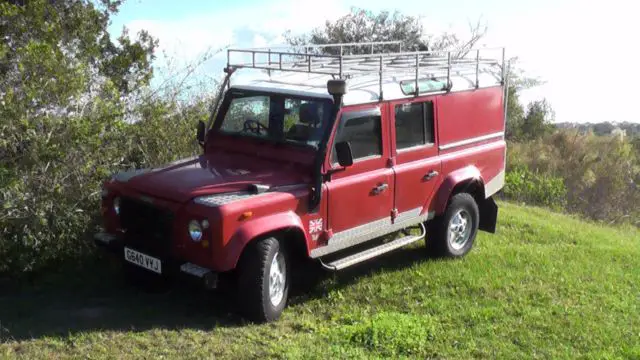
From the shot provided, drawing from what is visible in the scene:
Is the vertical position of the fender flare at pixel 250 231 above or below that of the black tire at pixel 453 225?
above

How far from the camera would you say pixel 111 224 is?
6191 millimetres

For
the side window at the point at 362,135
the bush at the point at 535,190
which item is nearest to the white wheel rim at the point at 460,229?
the side window at the point at 362,135

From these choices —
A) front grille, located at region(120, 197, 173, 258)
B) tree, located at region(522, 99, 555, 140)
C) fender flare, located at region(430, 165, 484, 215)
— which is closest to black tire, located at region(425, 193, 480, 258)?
fender flare, located at region(430, 165, 484, 215)

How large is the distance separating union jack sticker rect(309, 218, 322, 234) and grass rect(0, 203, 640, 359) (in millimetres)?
746

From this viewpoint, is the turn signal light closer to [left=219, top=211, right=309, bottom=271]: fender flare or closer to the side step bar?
[left=219, top=211, right=309, bottom=271]: fender flare

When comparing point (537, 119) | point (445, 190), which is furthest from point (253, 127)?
point (537, 119)

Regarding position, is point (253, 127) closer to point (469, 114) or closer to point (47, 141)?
point (47, 141)

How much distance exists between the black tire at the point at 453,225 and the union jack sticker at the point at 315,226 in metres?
1.86

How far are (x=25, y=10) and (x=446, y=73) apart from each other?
4504 millimetres

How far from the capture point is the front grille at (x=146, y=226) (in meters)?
5.72

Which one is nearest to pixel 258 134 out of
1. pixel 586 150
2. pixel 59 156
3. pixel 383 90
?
pixel 383 90

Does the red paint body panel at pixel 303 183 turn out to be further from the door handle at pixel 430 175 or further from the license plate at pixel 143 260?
the license plate at pixel 143 260

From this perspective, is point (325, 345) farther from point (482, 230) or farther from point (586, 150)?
point (586, 150)

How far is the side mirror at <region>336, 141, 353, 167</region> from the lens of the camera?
19.7 ft
